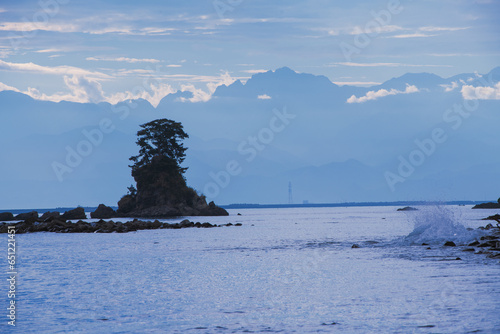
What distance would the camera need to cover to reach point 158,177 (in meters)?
136

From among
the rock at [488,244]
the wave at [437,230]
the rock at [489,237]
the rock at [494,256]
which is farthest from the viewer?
the wave at [437,230]

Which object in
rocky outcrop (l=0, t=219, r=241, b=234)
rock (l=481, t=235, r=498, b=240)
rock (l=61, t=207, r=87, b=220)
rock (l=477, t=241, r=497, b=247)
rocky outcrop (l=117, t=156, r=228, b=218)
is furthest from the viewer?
rocky outcrop (l=117, t=156, r=228, b=218)

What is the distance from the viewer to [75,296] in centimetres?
2455

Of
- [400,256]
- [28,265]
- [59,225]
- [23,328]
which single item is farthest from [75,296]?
[59,225]

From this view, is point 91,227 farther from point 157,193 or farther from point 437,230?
point 437,230

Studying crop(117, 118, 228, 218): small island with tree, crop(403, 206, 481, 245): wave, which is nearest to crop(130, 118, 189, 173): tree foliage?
crop(117, 118, 228, 218): small island with tree

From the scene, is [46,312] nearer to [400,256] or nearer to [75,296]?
[75,296]

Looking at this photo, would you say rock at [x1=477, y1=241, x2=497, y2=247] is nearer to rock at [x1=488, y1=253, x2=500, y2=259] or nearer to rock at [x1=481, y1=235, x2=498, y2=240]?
rock at [x1=481, y1=235, x2=498, y2=240]

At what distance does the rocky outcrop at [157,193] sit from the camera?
447 ft

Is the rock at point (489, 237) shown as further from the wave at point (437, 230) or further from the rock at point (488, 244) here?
the rock at point (488, 244)

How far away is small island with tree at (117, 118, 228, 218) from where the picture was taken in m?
136

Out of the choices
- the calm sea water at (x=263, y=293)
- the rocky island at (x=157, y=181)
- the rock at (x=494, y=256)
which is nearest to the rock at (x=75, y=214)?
the rocky island at (x=157, y=181)

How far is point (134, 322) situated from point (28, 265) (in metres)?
22.0

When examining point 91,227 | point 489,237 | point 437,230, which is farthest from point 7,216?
point 489,237
